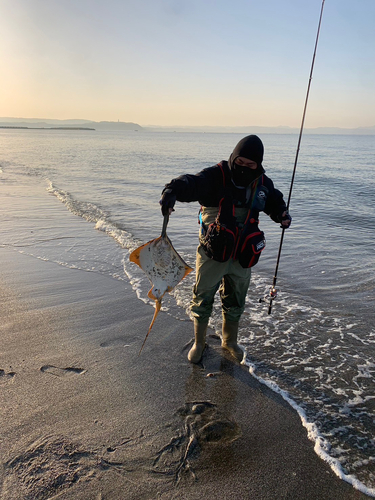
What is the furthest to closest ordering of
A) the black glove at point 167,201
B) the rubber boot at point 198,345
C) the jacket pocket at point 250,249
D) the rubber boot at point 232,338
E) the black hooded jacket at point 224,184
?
the rubber boot at point 232,338, the rubber boot at point 198,345, the jacket pocket at point 250,249, the black hooded jacket at point 224,184, the black glove at point 167,201

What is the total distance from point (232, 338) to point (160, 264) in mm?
1186

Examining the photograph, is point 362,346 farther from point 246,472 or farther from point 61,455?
point 61,455

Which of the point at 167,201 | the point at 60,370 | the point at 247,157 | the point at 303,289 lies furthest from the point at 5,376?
the point at 303,289

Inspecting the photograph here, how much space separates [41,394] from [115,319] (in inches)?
61.6

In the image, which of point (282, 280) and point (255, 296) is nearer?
point (255, 296)

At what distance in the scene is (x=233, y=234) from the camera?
336cm

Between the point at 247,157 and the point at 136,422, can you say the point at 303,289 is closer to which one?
the point at 247,157

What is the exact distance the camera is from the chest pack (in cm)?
334

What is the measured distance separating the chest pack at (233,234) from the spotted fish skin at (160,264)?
12.4 inches

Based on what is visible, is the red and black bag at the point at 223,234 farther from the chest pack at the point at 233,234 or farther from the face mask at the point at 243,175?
the face mask at the point at 243,175

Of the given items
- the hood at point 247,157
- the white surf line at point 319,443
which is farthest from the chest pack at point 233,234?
the white surf line at point 319,443

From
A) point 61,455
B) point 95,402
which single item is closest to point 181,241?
point 95,402

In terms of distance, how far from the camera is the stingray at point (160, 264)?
11.1 feet

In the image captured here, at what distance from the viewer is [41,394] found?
3.09m
